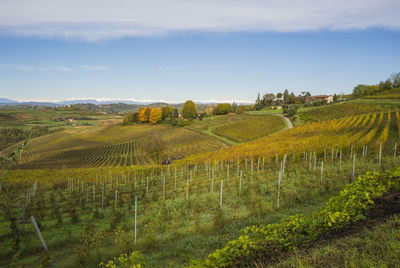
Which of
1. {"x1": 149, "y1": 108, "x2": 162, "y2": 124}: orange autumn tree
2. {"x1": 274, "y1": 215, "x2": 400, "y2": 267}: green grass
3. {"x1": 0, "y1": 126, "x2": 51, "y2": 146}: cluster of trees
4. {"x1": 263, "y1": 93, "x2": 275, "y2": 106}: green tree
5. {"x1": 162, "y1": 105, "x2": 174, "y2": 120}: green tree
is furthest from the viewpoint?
{"x1": 263, "y1": 93, "x2": 275, "y2": 106}: green tree

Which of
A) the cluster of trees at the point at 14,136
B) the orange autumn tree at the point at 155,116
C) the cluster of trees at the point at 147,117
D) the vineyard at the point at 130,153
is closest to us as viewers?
the cluster of trees at the point at 14,136

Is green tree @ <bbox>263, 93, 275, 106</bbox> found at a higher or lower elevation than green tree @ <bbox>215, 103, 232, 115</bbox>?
higher

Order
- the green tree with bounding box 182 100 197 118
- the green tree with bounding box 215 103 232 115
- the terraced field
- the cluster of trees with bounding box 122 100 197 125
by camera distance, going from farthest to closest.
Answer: the green tree with bounding box 215 103 232 115 → the green tree with bounding box 182 100 197 118 → the cluster of trees with bounding box 122 100 197 125 → the terraced field

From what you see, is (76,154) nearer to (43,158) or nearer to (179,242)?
(43,158)

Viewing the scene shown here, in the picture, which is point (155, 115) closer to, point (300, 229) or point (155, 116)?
point (155, 116)

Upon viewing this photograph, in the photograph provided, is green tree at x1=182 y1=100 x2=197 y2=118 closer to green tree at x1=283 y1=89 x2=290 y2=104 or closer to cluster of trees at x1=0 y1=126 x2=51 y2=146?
green tree at x1=283 y1=89 x2=290 y2=104

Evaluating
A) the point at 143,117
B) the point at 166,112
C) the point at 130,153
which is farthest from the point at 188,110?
the point at 130,153

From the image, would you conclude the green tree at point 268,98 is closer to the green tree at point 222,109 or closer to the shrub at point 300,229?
the green tree at point 222,109

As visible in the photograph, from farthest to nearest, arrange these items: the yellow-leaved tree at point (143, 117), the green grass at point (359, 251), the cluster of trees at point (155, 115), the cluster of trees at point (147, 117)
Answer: the yellow-leaved tree at point (143, 117) < the cluster of trees at point (155, 115) < the cluster of trees at point (147, 117) < the green grass at point (359, 251)

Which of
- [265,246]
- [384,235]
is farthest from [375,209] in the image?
[265,246]

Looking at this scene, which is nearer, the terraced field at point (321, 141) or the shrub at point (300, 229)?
the shrub at point (300, 229)

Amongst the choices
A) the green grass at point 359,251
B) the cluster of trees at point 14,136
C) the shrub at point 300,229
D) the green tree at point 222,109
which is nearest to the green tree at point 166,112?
the green tree at point 222,109

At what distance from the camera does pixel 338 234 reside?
4.29 meters

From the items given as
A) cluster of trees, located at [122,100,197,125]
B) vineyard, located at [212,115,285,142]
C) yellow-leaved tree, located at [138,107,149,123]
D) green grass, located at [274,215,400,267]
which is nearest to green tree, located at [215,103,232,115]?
cluster of trees, located at [122,100,197,125]
